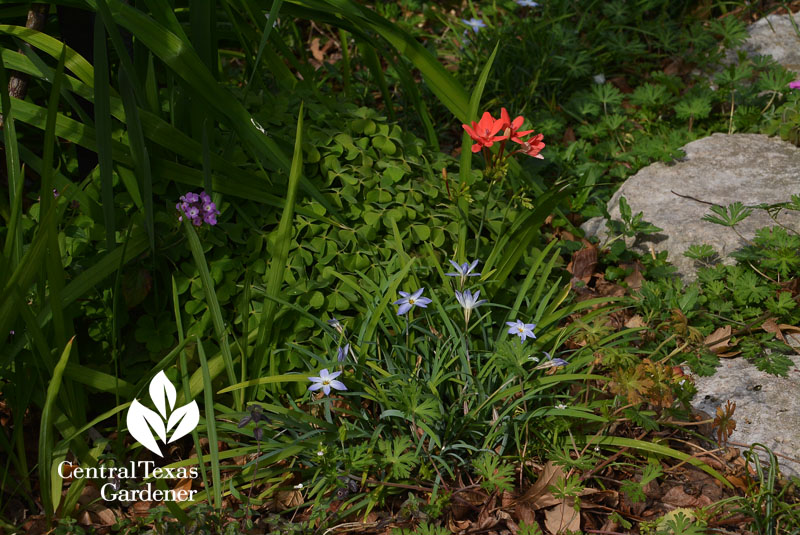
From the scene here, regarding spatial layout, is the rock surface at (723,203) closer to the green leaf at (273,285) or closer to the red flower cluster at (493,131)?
the red flower cluster at (493,131)

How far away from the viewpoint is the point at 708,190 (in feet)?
8.98

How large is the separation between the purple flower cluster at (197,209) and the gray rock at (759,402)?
1.52m

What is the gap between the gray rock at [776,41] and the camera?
11.4 feet

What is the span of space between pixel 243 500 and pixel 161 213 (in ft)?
2.76

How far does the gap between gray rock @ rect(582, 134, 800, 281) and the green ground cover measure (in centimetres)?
12

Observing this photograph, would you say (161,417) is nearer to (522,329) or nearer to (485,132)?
(522,329)

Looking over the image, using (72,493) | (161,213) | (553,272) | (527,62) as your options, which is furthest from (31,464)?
(527,62)

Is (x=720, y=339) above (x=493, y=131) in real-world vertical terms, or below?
below

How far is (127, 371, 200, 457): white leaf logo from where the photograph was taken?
185cm

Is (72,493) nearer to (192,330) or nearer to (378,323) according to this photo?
(192,330)

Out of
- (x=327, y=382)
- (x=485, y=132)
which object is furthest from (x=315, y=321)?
(x=485, y=132)

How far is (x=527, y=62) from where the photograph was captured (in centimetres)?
330

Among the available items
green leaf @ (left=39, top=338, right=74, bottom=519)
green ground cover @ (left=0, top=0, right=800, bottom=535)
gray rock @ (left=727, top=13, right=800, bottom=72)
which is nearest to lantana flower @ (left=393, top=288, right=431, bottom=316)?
green ground cover @ (left=0, top=0, right=800, bottom=535)

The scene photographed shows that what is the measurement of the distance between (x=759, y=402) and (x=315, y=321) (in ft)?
4.26
